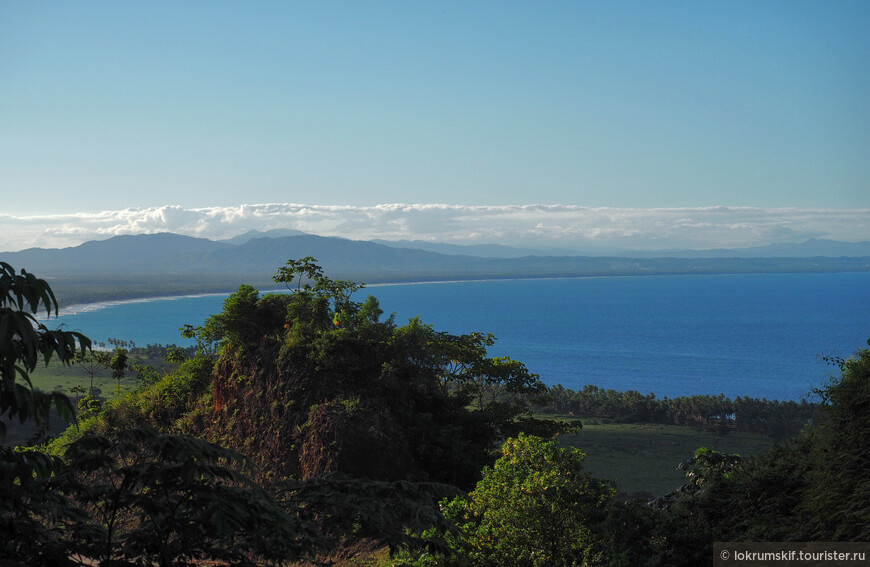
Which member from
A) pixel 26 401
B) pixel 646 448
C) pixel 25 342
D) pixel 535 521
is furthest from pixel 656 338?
pixel 25 342

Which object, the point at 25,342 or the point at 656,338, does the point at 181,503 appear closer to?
the point at 25,342

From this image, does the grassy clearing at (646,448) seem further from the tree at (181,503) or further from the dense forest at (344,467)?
the tree at (181,503)

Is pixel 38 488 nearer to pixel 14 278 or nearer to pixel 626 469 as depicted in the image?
pixel 14 278

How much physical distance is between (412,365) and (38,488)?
586 inches

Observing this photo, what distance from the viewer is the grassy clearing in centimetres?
4016

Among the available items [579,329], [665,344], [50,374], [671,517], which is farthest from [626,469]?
[579,329]

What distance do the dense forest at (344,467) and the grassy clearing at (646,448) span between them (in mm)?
16163

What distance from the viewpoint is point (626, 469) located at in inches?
1695

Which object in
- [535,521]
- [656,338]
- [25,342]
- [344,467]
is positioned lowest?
[656,338]

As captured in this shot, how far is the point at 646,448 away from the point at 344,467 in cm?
3795

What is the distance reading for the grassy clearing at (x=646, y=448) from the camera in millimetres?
40156

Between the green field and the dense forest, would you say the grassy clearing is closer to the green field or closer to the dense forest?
the green field

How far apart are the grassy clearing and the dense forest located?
1616cm

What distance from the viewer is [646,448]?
165 feet
